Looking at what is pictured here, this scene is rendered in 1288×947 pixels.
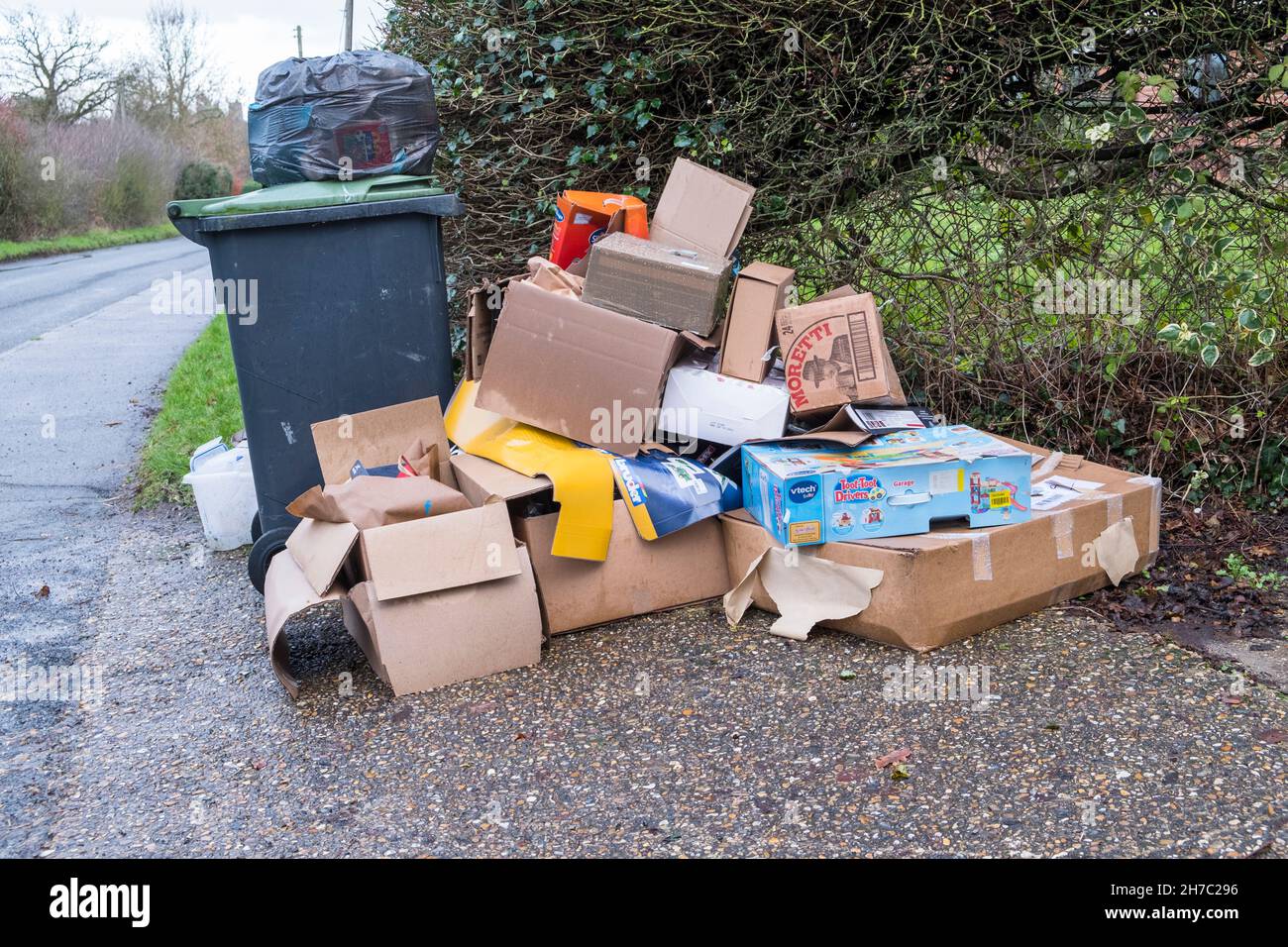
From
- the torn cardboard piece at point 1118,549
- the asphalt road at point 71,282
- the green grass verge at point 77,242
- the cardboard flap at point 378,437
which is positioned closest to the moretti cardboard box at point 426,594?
the cardboard flap at point 378,437

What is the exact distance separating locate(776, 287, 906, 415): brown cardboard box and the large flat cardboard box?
562 mm

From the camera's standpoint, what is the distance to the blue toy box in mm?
3180

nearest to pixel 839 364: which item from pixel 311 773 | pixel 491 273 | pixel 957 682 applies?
pixel 957 682

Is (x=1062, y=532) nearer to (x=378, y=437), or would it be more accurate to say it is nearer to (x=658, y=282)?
(x=658, y=282)

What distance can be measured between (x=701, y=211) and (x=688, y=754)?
2.23 m

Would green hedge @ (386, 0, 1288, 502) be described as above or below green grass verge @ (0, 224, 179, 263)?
below

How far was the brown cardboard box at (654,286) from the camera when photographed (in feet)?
12.1

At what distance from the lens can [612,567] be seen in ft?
11.3

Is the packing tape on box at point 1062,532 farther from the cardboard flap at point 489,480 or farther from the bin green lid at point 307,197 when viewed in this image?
the bin green lid at point 307,197

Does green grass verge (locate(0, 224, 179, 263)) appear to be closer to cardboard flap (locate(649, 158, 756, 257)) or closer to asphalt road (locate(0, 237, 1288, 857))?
cardboard flap (locate(649, 158, 756, 257))

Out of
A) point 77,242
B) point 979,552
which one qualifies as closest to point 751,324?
point 979,552

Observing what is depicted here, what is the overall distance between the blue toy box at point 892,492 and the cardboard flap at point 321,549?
130 cm

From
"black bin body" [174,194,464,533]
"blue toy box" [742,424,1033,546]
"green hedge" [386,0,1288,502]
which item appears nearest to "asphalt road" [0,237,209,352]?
"black bin body" [174,194,464,533]

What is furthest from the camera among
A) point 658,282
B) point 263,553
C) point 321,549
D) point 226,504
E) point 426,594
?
point 226,504
